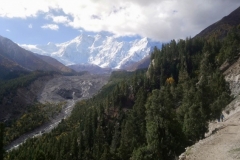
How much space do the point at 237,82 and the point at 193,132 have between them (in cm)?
5525

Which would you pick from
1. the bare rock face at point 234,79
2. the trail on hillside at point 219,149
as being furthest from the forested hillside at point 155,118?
the trail on hillside at point 219,149

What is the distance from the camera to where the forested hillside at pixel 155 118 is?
2092 inches

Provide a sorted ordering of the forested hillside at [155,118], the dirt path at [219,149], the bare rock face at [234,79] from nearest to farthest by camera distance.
Result: the dirt path at [219,149] → the forested hillside at [155,118] → the bare rock face at [234,79]

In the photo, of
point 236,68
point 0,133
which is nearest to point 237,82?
point 236,68

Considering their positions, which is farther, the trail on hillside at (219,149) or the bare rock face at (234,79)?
the bare rock face at (234,79)

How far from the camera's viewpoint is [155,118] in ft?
174

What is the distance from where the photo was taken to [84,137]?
13700 cm

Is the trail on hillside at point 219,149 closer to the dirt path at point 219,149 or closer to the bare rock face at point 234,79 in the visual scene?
the dirt path at point 219,149

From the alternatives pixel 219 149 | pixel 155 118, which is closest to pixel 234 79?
pixel 155 118

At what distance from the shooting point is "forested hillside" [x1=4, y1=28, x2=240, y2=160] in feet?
174

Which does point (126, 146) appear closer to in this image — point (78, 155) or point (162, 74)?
point (78, 155)

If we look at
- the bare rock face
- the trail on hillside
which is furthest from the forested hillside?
the trail on hillside

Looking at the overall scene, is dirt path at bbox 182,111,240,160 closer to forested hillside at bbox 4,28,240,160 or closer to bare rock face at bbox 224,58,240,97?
forested hillside at bbox 4,28,240,160

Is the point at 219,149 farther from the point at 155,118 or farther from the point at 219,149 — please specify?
the point at 155,118
